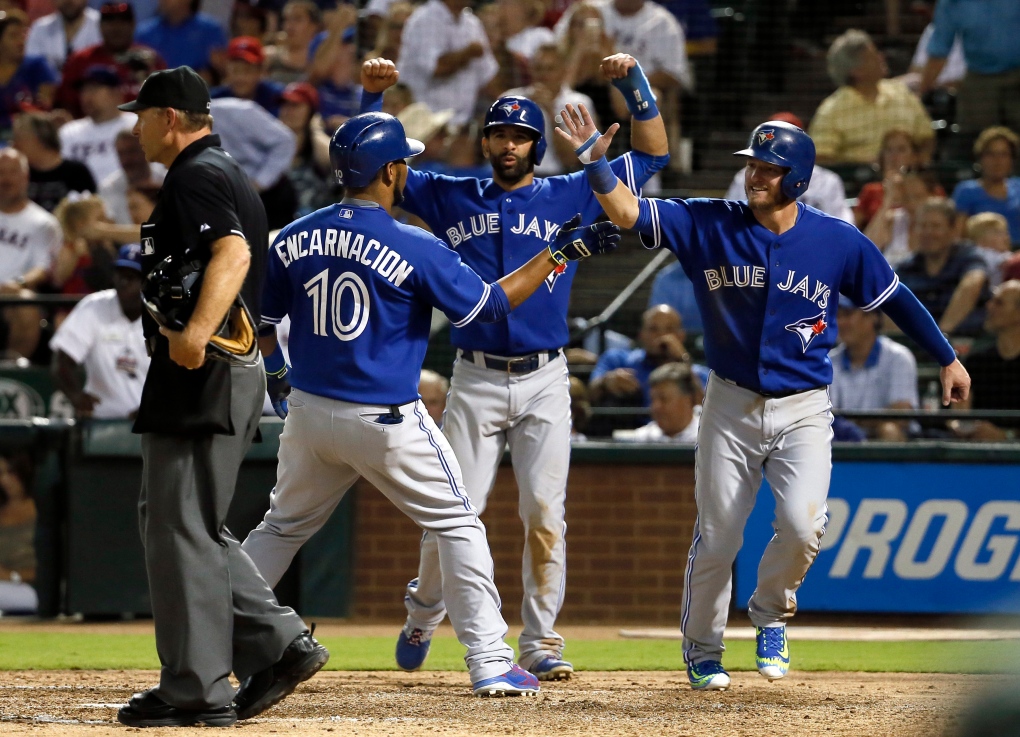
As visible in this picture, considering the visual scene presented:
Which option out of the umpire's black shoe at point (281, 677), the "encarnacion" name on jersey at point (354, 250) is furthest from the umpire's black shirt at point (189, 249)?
the umpire's black shoe at point (281, 677)

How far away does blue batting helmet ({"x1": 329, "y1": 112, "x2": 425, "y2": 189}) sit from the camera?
530 centimetres

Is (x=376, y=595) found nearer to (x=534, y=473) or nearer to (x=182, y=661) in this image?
(x=534, y=473)

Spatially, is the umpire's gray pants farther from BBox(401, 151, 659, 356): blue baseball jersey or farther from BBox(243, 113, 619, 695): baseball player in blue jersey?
BBox(401, 151, 659, 356): blue baseball jersey

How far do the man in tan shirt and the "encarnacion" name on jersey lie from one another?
6.88 metres

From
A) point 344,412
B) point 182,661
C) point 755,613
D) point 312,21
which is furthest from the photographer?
point 312,21

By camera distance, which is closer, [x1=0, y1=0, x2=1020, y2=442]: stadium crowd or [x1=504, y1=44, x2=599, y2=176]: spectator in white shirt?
[x1=0, y1=0, x2=1020, y2=442]: stadium crowd

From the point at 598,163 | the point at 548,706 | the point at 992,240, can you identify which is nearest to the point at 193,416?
the point at 548,706

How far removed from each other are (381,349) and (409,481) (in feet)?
1.52

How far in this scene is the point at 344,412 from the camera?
516 centimetres

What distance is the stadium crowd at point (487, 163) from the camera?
29.9 feet

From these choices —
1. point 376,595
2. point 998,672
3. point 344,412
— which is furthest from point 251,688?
point 376,595

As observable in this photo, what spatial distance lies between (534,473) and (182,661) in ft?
6.41

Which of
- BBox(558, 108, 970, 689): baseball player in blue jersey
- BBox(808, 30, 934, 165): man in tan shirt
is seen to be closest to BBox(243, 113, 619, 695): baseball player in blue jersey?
BBox(558, 108, 970, 689): baseball player in blue jersey

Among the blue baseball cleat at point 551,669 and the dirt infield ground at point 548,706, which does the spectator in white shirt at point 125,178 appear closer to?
the dirt infield ground at point 548,706
